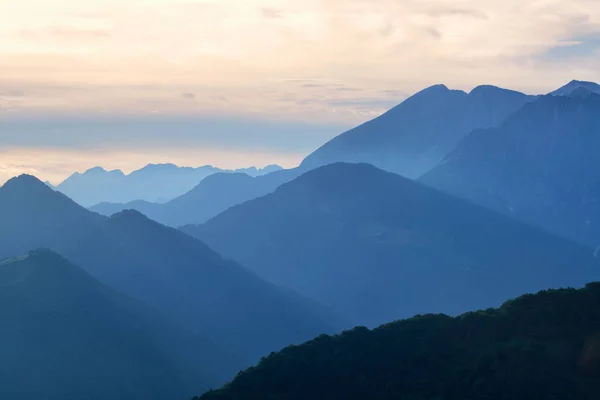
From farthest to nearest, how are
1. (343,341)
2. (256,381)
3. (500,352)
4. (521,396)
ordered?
(343,341), (256,381), (500,352), (521,396)

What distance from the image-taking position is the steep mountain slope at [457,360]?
126 metres

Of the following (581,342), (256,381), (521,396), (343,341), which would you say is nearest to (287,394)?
(256,381)

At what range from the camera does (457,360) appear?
137000 mm

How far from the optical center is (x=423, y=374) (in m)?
135

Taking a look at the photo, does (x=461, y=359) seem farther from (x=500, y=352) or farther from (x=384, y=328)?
(x=384, y=328)

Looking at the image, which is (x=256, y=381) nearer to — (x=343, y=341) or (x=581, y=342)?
(x=343, y=341)

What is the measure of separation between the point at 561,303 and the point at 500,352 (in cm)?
1864

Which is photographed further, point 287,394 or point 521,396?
point 287,394

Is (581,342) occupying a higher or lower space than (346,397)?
higher

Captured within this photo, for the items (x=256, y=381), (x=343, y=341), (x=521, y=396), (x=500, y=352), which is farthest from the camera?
(x=343, y=341)

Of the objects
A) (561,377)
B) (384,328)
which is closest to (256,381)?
(384,328)

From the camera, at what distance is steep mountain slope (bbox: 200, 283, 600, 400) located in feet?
412

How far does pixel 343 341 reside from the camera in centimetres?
15162

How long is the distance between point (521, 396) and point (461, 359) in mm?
15611
